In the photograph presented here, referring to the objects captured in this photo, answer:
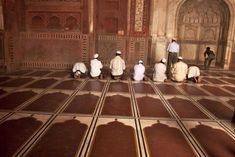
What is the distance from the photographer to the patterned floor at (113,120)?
2.36 metres

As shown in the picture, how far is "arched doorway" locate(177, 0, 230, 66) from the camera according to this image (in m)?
8.80

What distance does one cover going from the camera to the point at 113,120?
311 centimetres

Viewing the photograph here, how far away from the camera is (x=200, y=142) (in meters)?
2.57

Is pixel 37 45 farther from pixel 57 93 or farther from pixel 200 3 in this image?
pixel 200 3

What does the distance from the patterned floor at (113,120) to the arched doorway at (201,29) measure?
429cm

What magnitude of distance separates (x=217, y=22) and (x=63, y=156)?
28.9ft

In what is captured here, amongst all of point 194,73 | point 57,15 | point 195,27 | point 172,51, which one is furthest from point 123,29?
point 195,27

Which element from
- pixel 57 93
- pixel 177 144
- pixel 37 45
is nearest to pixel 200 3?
pixel 37 45

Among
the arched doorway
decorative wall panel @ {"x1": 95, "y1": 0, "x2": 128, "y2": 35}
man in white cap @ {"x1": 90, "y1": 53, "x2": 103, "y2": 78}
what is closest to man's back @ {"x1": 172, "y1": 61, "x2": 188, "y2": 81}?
man in white cap @ {"x1": 90, "y1": 53, "x2": 103, "y2": 78}

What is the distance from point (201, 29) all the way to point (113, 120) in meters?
7.58

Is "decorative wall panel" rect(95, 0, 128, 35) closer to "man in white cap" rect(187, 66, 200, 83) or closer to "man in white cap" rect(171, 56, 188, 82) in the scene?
"man in white cap" rect(171, 56, 188, 82)

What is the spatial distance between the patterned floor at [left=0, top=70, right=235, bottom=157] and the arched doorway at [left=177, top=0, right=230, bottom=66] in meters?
4.29

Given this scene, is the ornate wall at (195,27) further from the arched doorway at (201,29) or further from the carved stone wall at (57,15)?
the carved stone wall at (57,15)

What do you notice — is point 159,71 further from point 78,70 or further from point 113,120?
point 113,120
